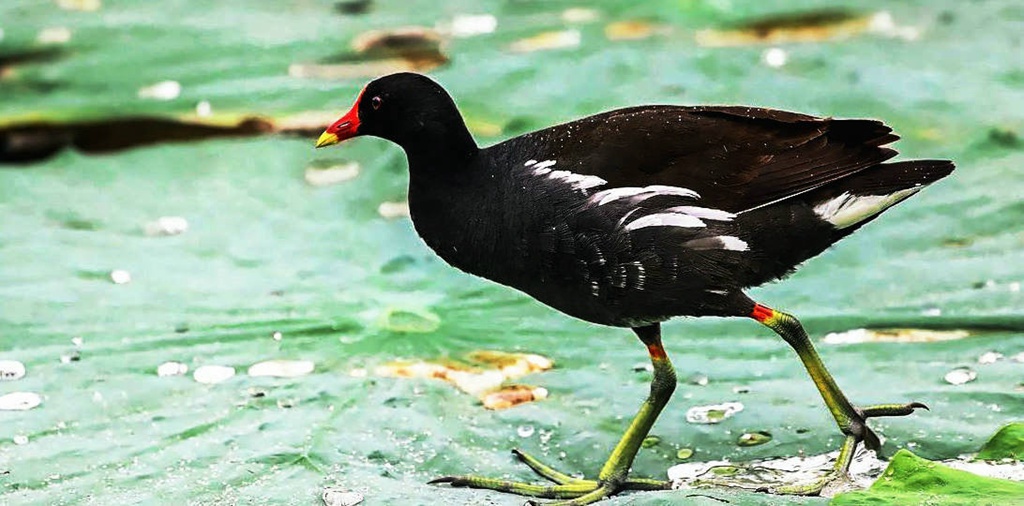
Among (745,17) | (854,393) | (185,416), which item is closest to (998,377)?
(854,393)

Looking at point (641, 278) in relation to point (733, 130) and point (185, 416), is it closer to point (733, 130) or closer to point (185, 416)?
point (733, 130)

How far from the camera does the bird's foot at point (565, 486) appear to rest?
10.2ft

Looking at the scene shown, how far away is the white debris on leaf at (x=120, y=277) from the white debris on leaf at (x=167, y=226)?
0.30m

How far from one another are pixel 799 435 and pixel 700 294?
1.56ft

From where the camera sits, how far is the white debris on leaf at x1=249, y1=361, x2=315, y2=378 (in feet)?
11.7

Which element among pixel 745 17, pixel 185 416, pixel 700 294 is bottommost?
pixel 185 416

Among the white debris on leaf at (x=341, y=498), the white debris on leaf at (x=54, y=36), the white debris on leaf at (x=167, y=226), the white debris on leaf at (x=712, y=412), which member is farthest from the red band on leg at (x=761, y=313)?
the white debris on leaf at (x=54, y=36)

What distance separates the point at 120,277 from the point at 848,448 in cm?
192

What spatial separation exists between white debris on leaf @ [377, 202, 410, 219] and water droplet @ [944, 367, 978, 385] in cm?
156

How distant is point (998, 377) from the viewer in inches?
133

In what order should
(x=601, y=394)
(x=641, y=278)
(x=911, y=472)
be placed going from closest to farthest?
(x=911, y=472) → (x=641, y=278) → (x=601, y=394)

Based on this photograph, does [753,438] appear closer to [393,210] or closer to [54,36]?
[393,210]

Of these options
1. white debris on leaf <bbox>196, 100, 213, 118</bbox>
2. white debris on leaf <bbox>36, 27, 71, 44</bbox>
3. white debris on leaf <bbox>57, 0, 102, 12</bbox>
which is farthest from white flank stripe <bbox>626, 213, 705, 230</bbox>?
white debris on leaf <bbox>57, 0, 102, 12</bbox>

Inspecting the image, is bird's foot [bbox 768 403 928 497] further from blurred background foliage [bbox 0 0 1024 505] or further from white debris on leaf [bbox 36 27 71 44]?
white debris on leaf [bbox 36 27 71 44]
